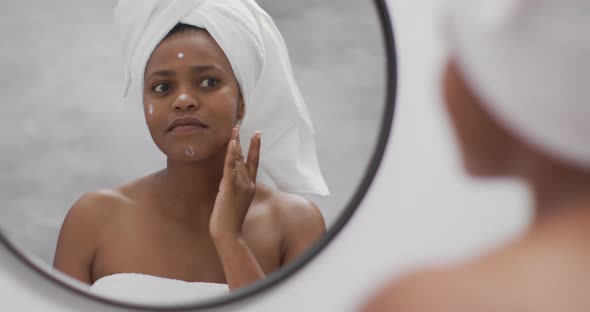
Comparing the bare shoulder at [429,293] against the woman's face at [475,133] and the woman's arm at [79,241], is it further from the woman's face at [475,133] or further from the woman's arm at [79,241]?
the woman's arm at [79,241]

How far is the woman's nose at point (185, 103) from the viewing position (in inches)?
33.3

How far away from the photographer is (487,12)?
0.42m

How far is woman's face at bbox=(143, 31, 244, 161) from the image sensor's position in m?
0.84

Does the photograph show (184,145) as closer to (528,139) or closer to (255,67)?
(255,67)

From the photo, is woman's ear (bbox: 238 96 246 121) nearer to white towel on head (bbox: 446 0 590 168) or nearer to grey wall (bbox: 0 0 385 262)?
grey wall (bbox: 0 0 385 262)

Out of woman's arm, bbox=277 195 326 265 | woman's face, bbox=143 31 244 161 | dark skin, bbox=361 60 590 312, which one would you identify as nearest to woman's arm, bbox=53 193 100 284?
woman's face, bbox=143 31 244 161

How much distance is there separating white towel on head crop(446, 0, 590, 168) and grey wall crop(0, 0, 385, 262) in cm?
43

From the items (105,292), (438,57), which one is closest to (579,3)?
(438,57)

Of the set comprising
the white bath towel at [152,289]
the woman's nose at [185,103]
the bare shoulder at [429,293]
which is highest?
the woman's nose at [185,103]

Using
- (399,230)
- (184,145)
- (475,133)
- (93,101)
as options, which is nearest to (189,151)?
(184,145)

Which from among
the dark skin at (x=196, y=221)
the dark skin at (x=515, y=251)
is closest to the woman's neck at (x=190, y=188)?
the dark skin at (x=196, y=221)

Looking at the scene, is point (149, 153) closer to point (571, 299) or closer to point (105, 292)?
point (105, 292)

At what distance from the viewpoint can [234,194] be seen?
0.88 m

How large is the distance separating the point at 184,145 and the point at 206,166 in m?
0.04
